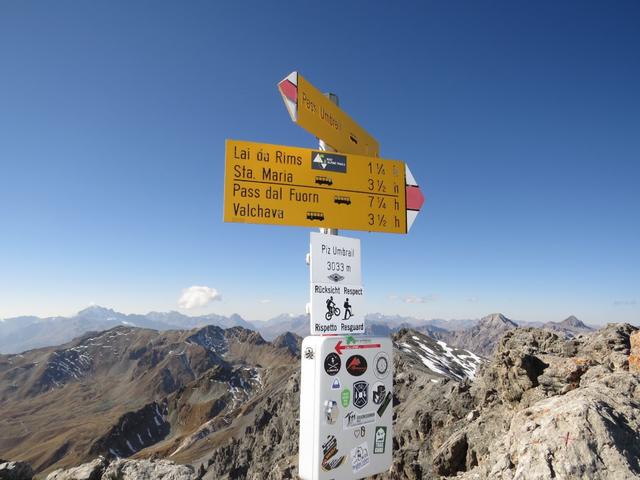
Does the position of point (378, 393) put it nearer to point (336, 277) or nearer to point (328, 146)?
point (336, 277)

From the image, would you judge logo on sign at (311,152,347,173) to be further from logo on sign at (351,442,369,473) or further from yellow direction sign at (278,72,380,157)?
logo on sign at (351,442,369,473)

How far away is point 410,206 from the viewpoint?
6.10 meters

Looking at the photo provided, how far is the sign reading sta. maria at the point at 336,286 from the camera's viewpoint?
16.5ft

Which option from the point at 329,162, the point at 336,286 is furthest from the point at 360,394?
the point at 329,162

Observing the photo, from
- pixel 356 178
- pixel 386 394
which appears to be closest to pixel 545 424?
pixel 386 394

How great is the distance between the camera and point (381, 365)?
211 inches

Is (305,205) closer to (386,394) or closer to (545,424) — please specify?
(386,394)

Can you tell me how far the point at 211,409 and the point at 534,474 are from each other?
684 feet

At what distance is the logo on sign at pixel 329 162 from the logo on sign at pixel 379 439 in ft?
12.4

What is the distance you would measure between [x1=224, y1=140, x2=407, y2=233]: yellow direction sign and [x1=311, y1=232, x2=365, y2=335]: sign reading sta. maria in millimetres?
313

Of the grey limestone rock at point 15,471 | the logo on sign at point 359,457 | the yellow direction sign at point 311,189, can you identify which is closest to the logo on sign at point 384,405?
the logo on sign at point 359,457

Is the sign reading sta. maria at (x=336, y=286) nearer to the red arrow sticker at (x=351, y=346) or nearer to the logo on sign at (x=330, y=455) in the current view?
the red arrow sticker at (x=351, y=346)

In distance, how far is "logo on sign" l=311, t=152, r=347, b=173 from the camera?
5.39m

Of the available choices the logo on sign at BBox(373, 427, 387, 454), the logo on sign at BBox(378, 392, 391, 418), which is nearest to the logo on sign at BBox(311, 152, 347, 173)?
the logo on sign at BBox(378, 392, 391, 418)
